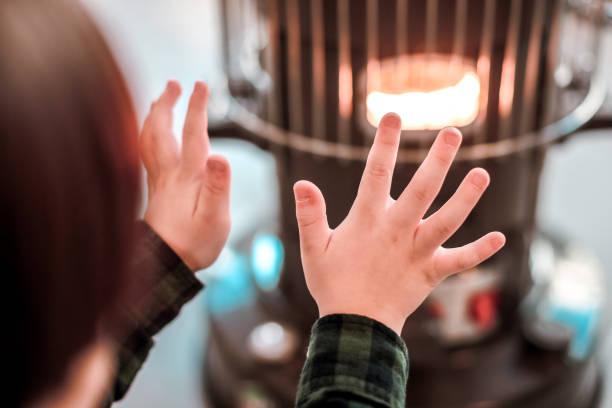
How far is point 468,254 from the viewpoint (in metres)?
0.43

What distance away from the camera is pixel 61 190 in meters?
0.29

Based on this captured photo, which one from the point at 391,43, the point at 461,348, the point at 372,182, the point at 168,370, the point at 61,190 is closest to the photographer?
the point at 61,190

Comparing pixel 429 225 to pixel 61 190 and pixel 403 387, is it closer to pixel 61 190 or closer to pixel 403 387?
pixel 403 387

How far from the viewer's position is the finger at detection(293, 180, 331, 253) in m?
0.43

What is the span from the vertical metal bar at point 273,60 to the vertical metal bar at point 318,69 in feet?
0.15

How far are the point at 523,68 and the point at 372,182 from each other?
502 millimetres

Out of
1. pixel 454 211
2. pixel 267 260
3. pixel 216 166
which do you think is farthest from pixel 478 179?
pixel 267 260

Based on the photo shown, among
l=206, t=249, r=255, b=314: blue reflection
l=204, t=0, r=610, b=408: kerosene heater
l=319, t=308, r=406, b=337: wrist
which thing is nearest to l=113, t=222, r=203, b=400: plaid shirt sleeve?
l=319, t=308, r=406, b=337: wrist

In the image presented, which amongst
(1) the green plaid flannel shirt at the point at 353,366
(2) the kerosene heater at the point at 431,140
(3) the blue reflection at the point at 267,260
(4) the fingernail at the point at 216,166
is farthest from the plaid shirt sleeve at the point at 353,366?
(3) the blue reflection at the point at 267,260

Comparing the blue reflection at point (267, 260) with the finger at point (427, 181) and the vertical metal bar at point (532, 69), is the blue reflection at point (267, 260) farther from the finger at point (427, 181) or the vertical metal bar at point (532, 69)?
the finger at point (427, 181)

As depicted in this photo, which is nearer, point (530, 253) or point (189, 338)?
point (530, 253)

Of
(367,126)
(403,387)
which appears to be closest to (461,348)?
(367,126)

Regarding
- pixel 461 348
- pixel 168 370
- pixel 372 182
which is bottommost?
pixel 168 370

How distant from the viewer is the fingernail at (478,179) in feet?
1.41
